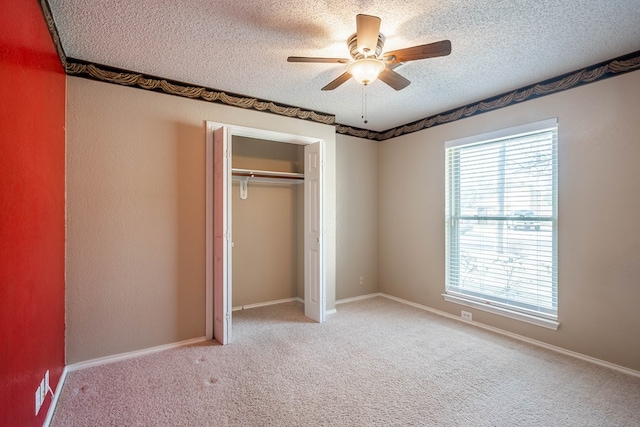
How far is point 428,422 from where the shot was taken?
191 cm

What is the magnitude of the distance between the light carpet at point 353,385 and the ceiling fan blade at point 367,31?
238 centimetres

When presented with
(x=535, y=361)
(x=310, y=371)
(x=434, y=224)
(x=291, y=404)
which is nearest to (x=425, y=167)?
(x=434, y=224)

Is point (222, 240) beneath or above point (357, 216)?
beneath

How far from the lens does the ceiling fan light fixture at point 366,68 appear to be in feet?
6.59

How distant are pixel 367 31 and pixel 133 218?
2.53m

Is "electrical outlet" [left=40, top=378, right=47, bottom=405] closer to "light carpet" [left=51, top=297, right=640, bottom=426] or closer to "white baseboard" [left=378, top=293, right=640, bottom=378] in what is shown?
"light carpet" [left=51, top=297, right=640, bottom=426]

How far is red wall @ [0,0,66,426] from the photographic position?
127 centimetres

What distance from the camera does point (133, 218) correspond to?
2787 mm

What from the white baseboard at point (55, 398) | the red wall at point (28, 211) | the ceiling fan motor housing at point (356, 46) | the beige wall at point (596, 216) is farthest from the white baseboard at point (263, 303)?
the ceiling fan motor housing at point (356, 46)

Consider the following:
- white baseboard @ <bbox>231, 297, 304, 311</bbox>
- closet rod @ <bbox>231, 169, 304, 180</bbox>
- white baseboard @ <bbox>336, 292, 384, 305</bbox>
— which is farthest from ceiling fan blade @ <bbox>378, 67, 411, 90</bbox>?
white baseboard @ <bbox>231, 297, 304, 311</bbox>

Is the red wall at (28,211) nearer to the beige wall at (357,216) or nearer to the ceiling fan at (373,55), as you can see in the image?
the ceiling fan at (373,55)

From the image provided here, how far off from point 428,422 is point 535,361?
145 cm

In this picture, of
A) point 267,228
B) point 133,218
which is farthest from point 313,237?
point 133,218

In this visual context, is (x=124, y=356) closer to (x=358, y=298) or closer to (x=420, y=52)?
(x=358, y=298)
